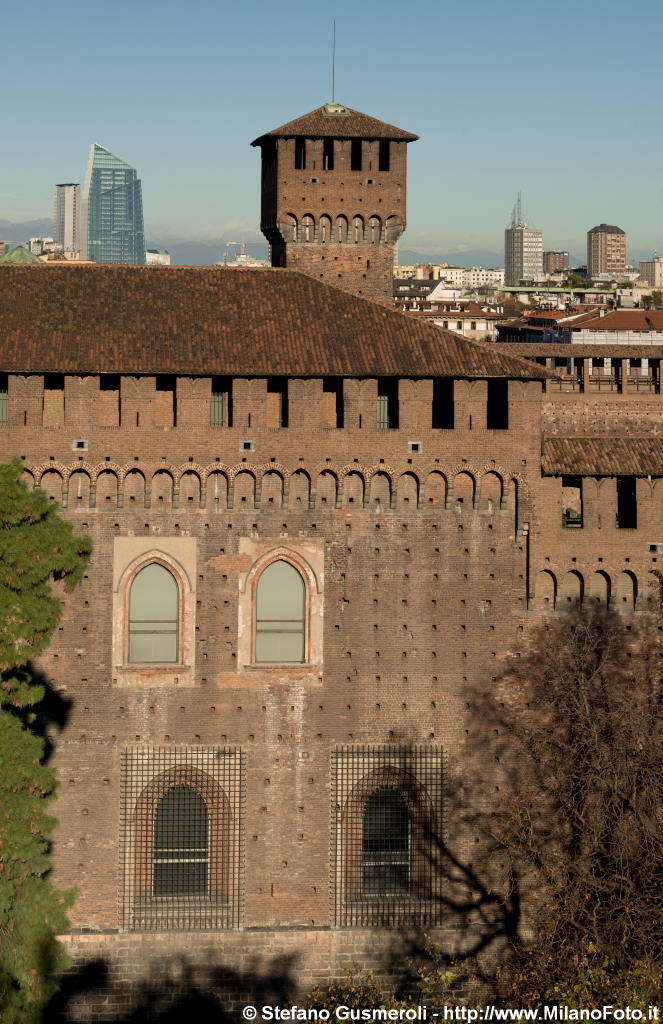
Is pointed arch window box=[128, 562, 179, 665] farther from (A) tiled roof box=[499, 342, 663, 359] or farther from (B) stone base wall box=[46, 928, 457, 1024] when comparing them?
(A) tiled roof box=[499, 342, 663, 359]

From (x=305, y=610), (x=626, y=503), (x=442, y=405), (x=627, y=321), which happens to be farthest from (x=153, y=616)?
(x=627, y=321)

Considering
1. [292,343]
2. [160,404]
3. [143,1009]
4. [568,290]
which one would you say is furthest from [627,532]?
[568,290]

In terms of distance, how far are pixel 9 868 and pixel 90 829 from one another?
3.88m

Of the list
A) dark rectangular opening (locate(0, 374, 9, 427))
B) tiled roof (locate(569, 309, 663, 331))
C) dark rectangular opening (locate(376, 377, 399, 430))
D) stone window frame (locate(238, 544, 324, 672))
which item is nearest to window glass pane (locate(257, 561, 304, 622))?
stone window frame (locate(238, 544, 324, 672))

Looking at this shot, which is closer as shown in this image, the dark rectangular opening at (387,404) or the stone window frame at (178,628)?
the stone window frame at (178,628)

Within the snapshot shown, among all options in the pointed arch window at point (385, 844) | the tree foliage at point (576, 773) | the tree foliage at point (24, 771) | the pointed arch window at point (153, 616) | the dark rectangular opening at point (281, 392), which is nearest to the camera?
the tree foliage at point (24, 771)

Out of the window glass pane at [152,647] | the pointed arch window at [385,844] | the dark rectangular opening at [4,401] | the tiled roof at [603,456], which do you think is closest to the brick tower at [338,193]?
the tiled roof at [603,456]

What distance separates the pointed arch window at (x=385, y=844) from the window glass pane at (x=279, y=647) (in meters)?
3.03

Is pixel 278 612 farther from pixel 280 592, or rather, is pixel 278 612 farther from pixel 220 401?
pixel 220 401

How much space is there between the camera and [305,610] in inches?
1091

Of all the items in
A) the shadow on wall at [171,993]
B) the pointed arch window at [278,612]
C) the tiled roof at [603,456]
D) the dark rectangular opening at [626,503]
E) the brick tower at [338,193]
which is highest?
the brick tower at [338,193]

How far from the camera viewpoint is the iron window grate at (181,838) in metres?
27.4

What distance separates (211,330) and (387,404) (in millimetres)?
3640

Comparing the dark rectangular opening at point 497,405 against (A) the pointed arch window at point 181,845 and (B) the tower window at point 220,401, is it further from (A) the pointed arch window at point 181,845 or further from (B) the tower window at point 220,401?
(A) the pointed arch window at point 181,845
